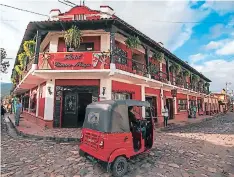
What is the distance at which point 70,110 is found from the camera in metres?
11.9

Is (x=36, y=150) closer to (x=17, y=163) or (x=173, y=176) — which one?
(x=17, y=163)

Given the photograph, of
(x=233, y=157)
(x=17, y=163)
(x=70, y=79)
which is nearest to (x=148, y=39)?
(x=70, y=79)

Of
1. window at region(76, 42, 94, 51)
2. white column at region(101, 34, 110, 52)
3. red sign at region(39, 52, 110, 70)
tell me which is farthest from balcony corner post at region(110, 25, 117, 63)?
window at region(76, 42, 94, 51)

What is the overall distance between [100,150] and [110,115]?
986 mm

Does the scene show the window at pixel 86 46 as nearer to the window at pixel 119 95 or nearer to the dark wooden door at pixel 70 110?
the dark wooden door at pixel 70 110

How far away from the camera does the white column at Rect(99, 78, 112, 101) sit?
11.6 meters

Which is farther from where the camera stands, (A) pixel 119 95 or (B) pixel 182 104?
(B) pixel 182 104

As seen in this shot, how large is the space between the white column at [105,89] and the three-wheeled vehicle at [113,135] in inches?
220

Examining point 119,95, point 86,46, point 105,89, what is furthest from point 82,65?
point 119,95

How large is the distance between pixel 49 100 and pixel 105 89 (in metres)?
3.85

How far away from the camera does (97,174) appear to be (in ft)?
15.8

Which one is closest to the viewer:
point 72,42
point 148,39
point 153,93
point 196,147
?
point 196,147

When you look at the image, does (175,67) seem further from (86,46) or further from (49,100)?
(49,100)

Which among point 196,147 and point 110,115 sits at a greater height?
point 110,115
